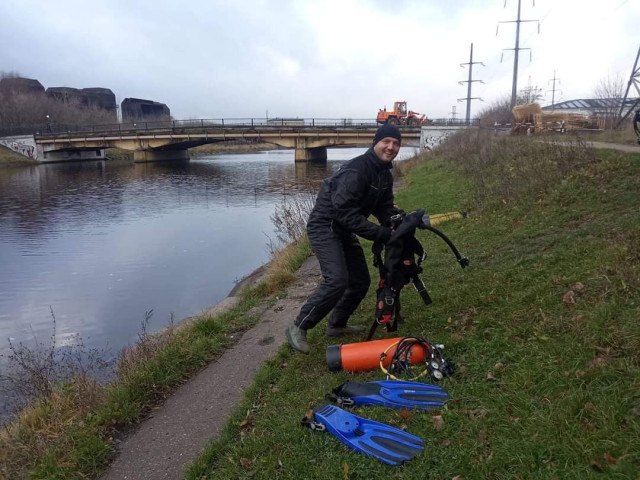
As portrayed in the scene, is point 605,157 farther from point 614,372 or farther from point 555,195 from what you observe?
point 614,372

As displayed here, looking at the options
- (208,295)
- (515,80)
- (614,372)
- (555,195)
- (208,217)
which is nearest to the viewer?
(614,372)

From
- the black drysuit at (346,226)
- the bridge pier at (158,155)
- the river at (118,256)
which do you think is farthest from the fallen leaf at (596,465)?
the bridge pier at (158,155)

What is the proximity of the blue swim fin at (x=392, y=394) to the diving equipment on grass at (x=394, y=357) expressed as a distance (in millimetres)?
206

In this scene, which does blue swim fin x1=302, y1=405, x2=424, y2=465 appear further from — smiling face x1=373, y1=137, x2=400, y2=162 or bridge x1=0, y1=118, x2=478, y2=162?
bridge x1=0, y1=118, x2=478, y2=162

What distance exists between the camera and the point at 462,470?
2770 mm

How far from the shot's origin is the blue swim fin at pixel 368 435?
2.99 m

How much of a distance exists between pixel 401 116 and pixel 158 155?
3121 cm

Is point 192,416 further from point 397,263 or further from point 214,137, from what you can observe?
point 214,137

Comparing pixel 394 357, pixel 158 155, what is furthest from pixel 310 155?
pixel 394 357

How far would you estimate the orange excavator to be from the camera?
51644 millimetres

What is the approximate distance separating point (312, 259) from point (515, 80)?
1111 inches

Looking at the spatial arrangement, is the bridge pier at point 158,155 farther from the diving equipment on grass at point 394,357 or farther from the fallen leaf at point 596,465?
the fallen leaf at point 596,465

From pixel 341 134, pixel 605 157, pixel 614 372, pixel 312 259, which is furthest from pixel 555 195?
pixel 341 134

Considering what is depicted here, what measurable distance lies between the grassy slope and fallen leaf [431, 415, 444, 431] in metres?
0.03
